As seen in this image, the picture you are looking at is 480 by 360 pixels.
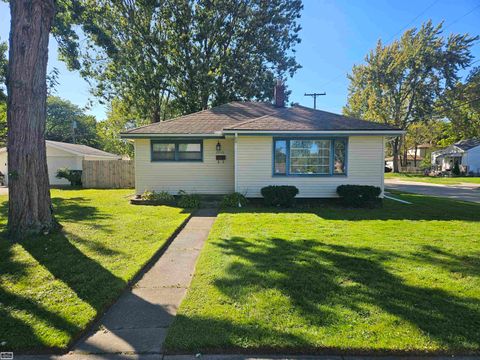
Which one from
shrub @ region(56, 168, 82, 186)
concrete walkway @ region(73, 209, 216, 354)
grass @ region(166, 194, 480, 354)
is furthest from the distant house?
concrete walkway @ region(73, 209, 216, 354)

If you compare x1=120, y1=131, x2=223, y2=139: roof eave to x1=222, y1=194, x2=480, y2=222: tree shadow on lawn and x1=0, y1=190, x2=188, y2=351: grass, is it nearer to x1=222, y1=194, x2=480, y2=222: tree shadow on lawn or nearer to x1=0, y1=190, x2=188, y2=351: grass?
x1=222, y1=194, x2=480, y2=222: tree shadow on lawn

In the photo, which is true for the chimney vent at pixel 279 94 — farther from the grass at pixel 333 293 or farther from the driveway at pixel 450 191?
the grass at pixel 333 293

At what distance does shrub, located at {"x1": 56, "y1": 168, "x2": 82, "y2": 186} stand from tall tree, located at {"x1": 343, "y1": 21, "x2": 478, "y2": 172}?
36.0 meters

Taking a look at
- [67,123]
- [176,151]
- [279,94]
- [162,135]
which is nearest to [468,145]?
[279,94]

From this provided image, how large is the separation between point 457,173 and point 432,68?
1345 centimetres

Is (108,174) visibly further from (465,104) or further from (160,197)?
(465,104)

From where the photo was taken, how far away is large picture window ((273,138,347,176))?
10.8 metres

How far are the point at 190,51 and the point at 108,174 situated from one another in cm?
1079

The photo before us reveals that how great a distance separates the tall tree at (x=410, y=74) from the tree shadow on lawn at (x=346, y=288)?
38930mm

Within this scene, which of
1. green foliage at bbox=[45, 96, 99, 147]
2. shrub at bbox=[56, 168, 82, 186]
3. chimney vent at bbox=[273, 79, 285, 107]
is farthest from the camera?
green foliage at bbox=[45, 96, 99, 147]

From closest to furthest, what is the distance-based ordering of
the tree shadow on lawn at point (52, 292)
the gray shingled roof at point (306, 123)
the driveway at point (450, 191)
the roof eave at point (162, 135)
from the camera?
the tree shadow on lawn at point (52, 292) < the gray shingled roof at point (306, 123) < the roof eave at point (162, 135) < the driveway at point (450, 191)

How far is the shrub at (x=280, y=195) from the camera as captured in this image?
10164 mm

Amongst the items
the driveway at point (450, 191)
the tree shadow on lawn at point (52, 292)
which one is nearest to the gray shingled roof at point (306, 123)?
the tree shadow on lawn at point (52, 292)

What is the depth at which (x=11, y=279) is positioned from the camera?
397 cm
